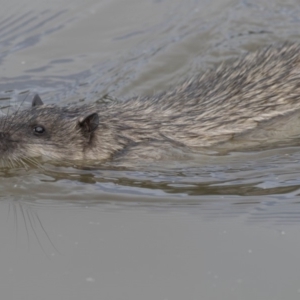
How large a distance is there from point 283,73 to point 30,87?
3.00 metres

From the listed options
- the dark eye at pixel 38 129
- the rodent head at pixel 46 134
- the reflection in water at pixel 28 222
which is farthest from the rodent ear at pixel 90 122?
the reflection in water at pixel 28 222

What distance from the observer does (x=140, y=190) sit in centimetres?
705

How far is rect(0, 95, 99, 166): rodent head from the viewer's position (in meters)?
7.18

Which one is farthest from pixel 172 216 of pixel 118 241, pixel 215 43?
pixel 215 43

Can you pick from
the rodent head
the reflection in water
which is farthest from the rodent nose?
the reflection in water

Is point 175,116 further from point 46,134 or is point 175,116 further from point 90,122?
point 46,134

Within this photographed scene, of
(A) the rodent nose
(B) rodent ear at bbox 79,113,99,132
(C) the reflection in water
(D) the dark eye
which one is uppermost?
(B) rodent ear at bbox 79,113,99,132

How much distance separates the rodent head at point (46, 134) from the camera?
23.5 ft

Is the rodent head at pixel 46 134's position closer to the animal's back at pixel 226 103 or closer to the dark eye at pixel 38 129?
the dark eye at pixel 38 129

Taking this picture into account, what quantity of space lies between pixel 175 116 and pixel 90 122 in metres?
0.97

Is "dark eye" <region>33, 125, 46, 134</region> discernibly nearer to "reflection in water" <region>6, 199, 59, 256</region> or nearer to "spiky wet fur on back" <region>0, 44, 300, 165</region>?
"spiky wet fur on back" <region>0, 44, 300, 165</region>

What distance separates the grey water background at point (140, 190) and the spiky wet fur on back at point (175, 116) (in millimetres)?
251

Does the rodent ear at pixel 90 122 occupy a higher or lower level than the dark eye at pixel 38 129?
higher

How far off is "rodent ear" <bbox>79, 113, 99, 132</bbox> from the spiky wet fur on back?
18 millimetres
